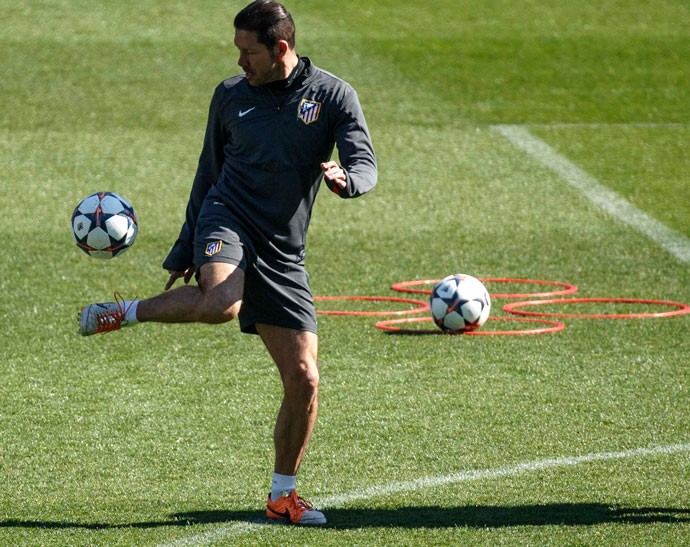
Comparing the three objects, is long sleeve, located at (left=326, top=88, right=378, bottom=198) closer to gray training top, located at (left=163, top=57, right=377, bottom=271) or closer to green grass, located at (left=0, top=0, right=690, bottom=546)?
gray training top, located at (left=163, top=57, right=377, bottom=271)

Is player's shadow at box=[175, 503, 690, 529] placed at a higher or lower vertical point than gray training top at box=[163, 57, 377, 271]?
lower

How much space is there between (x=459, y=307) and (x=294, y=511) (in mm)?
4232

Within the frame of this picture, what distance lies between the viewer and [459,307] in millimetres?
9984

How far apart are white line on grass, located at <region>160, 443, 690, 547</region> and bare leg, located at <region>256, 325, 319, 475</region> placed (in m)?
0.35

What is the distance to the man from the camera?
19.5 ft

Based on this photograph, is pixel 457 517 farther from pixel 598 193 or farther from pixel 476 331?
pixel 598 193

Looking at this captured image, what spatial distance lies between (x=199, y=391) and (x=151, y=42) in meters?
15.6

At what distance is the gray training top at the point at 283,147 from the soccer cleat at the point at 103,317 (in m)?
0.68

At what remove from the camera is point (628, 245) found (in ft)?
44.6

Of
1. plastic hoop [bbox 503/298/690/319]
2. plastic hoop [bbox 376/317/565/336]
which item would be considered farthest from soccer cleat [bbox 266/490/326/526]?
plastic hoop [bbox 503/298/690/319]

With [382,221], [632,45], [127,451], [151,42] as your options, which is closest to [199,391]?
[127,451]

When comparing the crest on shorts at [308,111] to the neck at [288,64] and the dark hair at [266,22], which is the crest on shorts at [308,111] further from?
the dark hair at [266,22]

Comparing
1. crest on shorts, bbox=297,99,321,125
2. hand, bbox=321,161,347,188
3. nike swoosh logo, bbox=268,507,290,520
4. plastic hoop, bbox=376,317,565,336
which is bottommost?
nike swoosh logo, bbox=268,507,290,520

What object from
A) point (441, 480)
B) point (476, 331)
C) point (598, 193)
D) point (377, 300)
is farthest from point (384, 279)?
point (441, 480)
